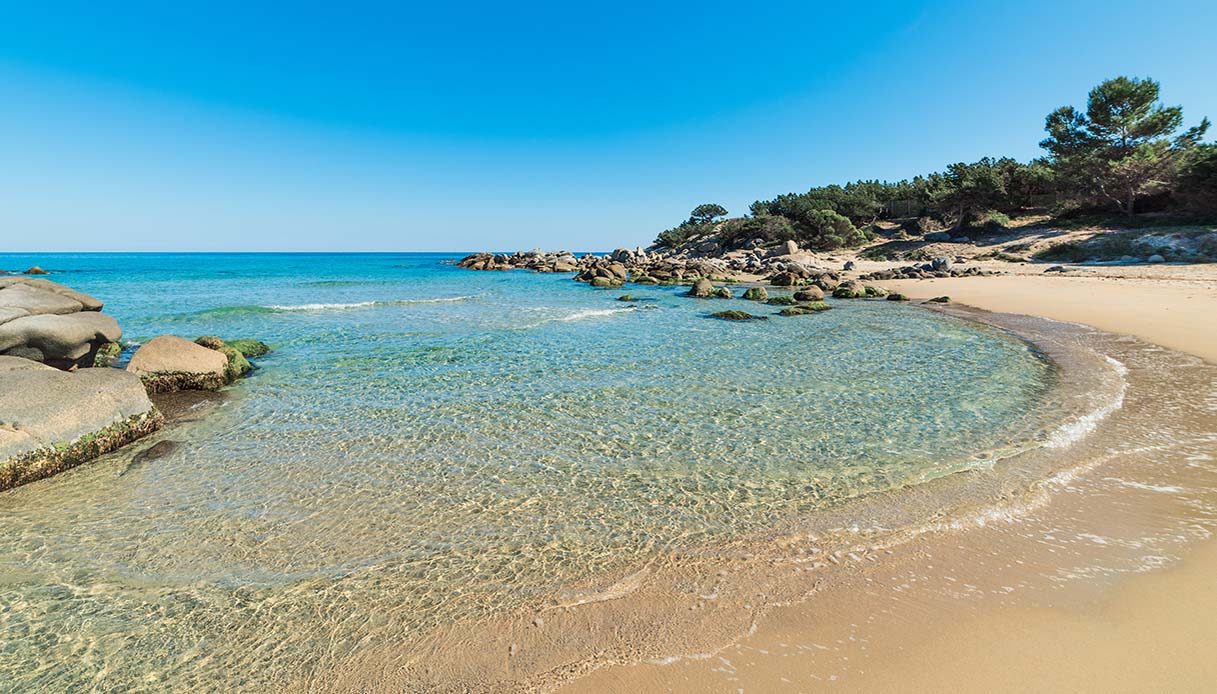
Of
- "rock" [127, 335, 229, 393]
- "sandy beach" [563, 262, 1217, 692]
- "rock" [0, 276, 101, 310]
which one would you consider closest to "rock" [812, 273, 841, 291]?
"sandy beach" [563, 262, 1217, 692]

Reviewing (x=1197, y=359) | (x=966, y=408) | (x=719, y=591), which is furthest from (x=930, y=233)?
(x=719, y=591)

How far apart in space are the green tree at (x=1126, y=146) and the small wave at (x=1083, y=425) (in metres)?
45.9

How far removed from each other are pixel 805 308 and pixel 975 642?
909 inches

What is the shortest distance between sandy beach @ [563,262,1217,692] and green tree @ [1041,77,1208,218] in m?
53.1

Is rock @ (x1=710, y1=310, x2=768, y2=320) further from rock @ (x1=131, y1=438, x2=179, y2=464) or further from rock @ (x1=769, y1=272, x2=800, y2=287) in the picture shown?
rock @ (x1=131, y1=438, x2=179, y2=464)

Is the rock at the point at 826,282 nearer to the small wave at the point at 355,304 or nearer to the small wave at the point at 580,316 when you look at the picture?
the small wave at the point at 580,316

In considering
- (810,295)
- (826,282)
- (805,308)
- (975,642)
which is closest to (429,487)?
(975,642)

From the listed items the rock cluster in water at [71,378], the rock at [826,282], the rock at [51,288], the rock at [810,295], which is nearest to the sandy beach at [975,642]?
Result: the rock cluster in water at [71,378]

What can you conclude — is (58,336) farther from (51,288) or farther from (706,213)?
(706,213)

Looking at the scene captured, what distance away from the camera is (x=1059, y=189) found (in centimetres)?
4853

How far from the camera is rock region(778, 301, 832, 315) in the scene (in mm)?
24275

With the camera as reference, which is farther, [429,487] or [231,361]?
[231,361]

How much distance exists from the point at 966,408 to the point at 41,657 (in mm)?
12333

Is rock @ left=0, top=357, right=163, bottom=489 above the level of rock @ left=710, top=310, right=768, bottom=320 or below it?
below
